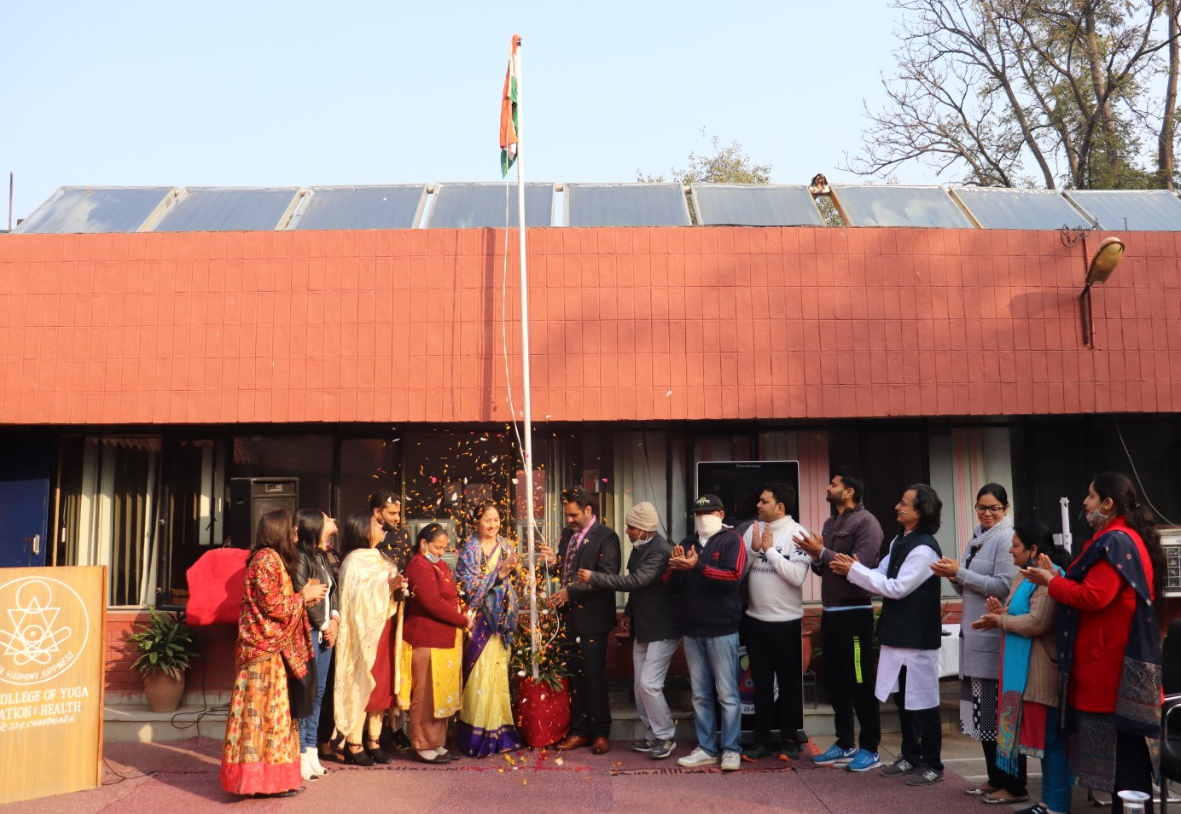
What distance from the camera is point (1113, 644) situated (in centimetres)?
532

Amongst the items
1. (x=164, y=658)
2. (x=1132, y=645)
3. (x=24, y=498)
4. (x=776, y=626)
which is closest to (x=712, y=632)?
(x=776, y=626)

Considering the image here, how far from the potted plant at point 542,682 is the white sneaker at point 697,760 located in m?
0.95

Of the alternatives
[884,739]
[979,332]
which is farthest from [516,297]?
[884,739]

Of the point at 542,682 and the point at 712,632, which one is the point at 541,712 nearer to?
the point at 542,682

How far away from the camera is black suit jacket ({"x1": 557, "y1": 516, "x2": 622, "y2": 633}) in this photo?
7.43m

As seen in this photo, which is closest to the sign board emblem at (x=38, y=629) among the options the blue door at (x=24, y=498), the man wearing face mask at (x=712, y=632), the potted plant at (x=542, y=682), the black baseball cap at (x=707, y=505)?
the blue door at (x=24, y=498)

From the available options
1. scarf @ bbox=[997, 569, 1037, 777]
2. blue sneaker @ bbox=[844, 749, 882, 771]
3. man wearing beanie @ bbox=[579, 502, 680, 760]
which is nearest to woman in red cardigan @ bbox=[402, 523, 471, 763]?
man wearing beanie @ bbox=[579, 502, 680, 760]

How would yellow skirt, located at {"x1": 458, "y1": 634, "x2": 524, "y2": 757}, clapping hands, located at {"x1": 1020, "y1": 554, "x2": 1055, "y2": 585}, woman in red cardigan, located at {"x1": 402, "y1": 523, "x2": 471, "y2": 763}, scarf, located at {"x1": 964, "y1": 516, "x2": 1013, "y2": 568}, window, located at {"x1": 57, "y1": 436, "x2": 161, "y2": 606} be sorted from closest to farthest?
clapping hands, located at {"x1": 1020, "y1": 554, "x2": 1055, "y2": 585}
scarf, located at {"x1": 964, "y1": 516, "x2": 1013, "y2": 568}
woman in red cardigan, located at {"x1": 402, "y1": 523, "x2": 471, "y2": 763}
yellow skirt, located at {"x1": 458, "y1": 634, "x2": 524, "y2": 757}
window, located at {"x1": 57, "y1": 436, "x2": 161, "y2": 606}

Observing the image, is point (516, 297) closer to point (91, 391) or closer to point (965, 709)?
point (91, 391)

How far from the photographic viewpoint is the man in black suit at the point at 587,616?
24.4 ft

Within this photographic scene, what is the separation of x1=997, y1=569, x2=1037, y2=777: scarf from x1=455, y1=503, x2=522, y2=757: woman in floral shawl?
3.29 m

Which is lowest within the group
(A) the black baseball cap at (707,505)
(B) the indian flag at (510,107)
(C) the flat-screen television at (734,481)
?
(A) the black baseball cap at (707,505)

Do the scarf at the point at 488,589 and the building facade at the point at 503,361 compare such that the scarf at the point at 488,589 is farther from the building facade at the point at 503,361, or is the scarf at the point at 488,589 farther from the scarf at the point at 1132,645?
the scarf at the point at 1132,645

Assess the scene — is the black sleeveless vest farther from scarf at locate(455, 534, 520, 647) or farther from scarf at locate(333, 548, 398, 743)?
scarf at locate(333, 548, 398, 743)
